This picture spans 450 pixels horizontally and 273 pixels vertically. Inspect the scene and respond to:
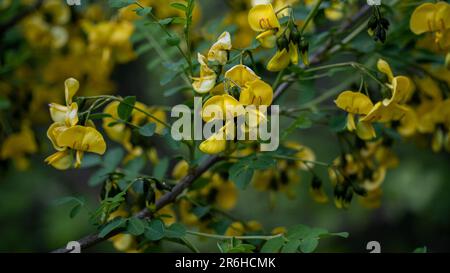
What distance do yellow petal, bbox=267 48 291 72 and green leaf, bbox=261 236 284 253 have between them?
0.39m

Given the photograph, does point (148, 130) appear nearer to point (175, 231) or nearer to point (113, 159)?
point (175, 231)

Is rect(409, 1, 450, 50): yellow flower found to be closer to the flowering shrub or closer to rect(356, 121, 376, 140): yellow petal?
the flowering shrub

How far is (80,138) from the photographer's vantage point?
155 cm

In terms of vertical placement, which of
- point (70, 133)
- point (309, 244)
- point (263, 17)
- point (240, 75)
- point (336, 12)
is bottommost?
point (309, 244)

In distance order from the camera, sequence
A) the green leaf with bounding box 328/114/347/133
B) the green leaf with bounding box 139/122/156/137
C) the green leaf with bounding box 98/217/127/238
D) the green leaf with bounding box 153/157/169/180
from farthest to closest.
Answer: the green leaf with bounding box 153/157/169/180 → the green leaf with bounding box 328/114/347/133 → the green leaf with bounding box 139/122/156/137 → the green leaf with bounding box 98/217/127/238

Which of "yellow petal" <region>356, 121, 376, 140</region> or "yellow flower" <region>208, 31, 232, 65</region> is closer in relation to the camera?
"yellow flower" <region>208, 31, 232, 65</region>

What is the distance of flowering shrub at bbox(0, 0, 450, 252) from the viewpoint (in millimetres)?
1578

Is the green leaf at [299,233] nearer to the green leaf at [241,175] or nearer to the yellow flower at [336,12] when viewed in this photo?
the green leaf at [241,175]

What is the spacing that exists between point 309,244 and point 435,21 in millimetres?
609

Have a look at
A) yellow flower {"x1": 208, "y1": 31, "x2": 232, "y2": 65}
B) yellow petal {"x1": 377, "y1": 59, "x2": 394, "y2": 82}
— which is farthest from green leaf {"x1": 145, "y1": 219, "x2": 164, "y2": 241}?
yellow petal {"x1": 377, "y1": 59, "x2": 394, "y2": 82}

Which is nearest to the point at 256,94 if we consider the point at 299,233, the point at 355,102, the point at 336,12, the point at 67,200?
the point at 355,102
